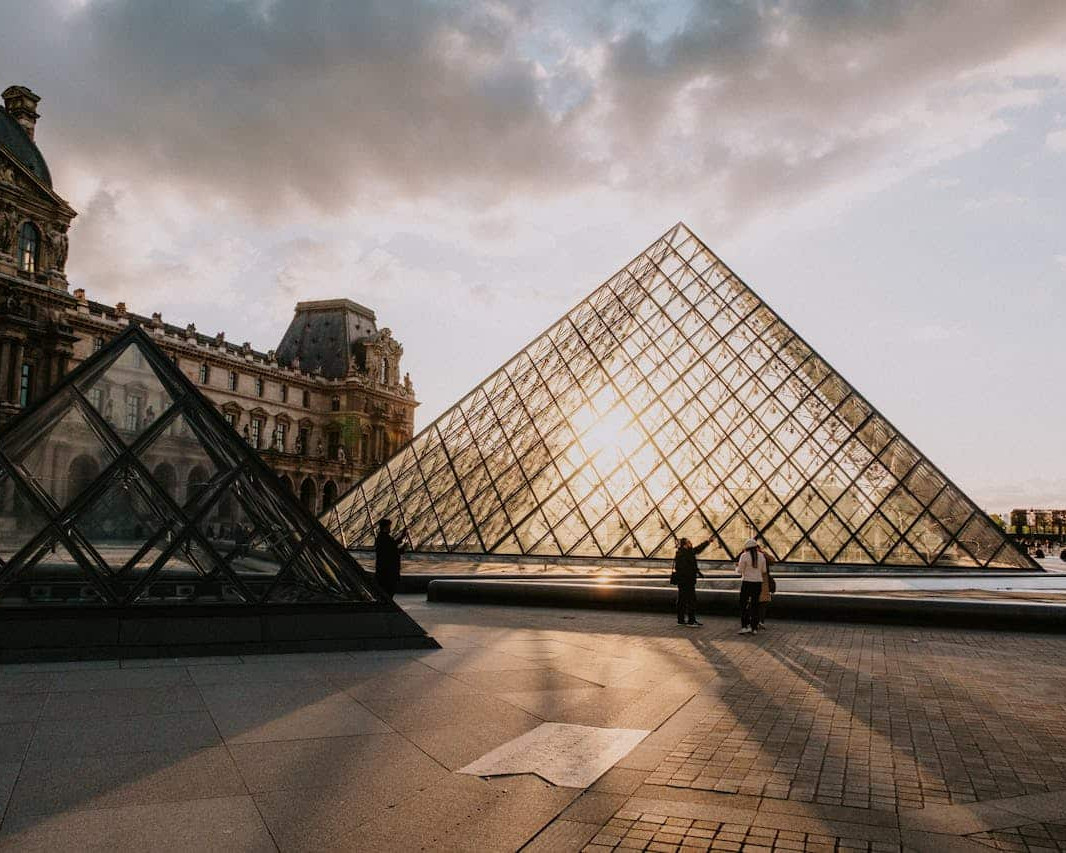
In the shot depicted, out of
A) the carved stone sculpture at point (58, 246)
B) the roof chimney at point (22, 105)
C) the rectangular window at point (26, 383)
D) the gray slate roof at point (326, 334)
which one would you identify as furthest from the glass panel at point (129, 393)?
the gray slate roof at point (326, 334)

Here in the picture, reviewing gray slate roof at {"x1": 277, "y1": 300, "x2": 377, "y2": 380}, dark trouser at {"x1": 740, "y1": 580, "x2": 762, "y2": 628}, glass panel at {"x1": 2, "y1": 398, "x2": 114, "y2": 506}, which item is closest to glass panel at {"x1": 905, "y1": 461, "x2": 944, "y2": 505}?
dark trouser at {"x1": 740, "y1": 580, "x2": 762, "y2": 628}

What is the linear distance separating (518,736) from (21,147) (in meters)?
51.1

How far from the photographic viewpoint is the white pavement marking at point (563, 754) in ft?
13.1

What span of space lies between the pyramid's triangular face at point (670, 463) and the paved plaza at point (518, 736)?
12067 mm

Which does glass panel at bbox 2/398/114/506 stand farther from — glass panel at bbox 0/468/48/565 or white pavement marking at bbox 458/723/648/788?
white pavement marking at bbox 458/723/648/788

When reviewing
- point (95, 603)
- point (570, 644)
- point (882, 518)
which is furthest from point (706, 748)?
point (882, 518)

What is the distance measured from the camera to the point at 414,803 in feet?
11.6

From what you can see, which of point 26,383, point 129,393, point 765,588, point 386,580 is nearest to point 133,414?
point 129,393

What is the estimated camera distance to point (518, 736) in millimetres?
4695

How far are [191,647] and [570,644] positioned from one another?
12.2 feet

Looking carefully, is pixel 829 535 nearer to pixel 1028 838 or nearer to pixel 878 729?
pixel 878 729

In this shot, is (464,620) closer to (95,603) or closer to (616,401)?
(95,603)

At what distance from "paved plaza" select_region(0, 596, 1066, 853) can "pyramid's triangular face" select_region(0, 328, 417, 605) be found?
880mm

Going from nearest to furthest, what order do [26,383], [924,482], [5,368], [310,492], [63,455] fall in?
[63,455] < [924,482] < [5,368] < [26,383] < [310,492]
